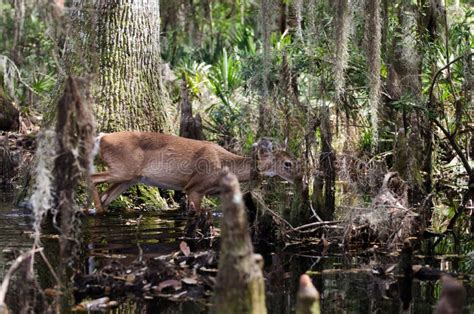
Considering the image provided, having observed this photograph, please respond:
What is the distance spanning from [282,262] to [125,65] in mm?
5105

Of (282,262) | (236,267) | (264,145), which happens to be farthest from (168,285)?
(264,145)

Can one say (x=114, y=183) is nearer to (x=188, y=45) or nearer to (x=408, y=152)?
(x=408, y=152)

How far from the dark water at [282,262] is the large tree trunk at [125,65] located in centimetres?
182

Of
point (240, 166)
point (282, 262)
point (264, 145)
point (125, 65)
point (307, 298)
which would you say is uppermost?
point (125, 65)

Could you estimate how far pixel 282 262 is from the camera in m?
9.02

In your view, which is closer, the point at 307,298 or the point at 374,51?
the point at 307,298

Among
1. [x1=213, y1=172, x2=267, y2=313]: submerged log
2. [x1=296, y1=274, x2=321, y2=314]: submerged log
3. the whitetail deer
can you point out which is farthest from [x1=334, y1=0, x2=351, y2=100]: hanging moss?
[x1=296, y1=274, x2=321, y2=314]: submerged log

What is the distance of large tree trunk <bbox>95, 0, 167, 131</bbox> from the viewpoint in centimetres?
1291

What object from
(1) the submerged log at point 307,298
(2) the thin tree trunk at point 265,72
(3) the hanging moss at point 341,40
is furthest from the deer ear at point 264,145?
(1) the submerged log at point 307,298

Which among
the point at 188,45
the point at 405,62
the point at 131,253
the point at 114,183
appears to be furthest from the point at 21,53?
the point at 131,253

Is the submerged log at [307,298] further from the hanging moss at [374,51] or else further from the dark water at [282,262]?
the hanging moss at [374,51]

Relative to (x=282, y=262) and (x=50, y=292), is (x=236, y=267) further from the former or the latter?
(x=282, y=262)

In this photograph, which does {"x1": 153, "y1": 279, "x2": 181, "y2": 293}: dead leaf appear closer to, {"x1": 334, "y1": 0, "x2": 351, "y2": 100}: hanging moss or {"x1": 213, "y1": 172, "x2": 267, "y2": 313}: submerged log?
{"x1": 213, "y1": 172, "x2": 267, "y2": 313}: submerged log

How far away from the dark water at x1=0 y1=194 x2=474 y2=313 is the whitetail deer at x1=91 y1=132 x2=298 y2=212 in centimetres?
48
